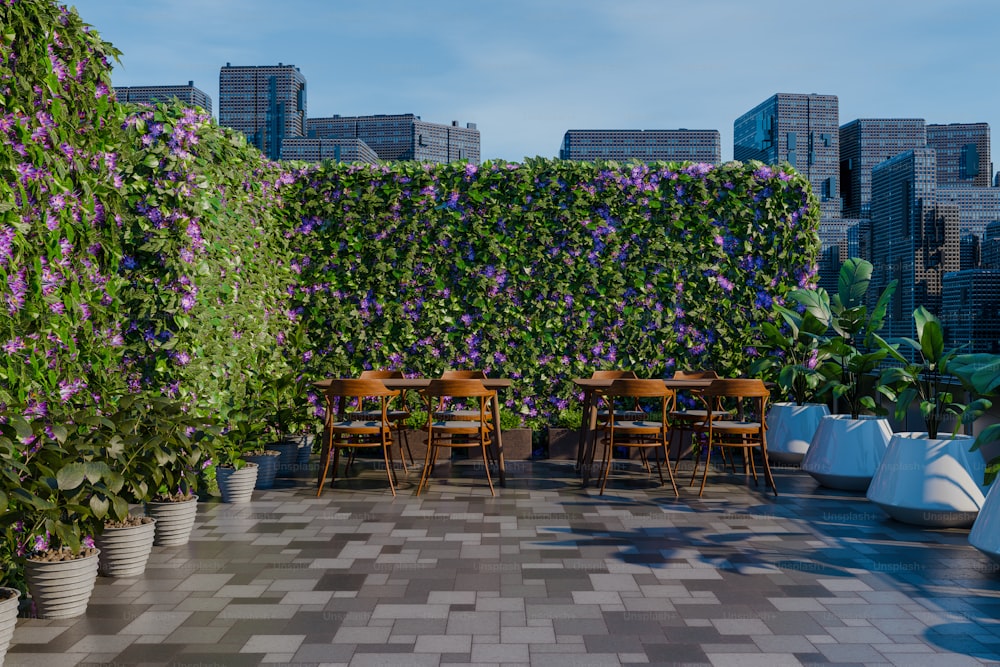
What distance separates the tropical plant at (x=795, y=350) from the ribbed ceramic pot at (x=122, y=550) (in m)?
5.25

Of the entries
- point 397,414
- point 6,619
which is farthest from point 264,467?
point 6,619

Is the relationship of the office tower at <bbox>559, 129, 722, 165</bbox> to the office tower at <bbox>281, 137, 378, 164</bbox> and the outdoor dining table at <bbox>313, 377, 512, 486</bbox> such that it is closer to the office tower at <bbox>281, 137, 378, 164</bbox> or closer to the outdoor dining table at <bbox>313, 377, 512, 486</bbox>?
the office tower at <bbox>281, 137, 378, 164</bbox>

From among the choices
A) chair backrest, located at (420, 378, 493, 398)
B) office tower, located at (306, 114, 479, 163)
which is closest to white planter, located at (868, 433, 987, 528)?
chair backrest, located at (420, 378, 493, 398)

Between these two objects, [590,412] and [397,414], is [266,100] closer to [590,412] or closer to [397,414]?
[397,414]

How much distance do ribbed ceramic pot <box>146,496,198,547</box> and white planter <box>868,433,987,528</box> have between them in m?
4.12

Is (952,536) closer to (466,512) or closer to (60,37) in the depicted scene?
(466,512)

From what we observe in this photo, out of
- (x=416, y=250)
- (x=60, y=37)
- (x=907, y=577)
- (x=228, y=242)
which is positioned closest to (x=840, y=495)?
(x=907, y=577)

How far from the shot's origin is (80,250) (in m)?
3.72

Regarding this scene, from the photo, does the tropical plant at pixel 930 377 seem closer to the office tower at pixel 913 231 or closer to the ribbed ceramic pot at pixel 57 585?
the ribbed ceramic pot at pixel 57 585

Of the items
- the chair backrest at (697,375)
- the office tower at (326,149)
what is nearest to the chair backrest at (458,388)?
the chair backrest at (697,375)

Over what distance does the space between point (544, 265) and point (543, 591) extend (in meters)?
4.43

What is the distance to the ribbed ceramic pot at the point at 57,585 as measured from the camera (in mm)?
3045

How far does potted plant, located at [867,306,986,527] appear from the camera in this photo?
4465 millimetres

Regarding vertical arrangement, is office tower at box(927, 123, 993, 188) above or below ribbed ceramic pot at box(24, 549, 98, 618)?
above
